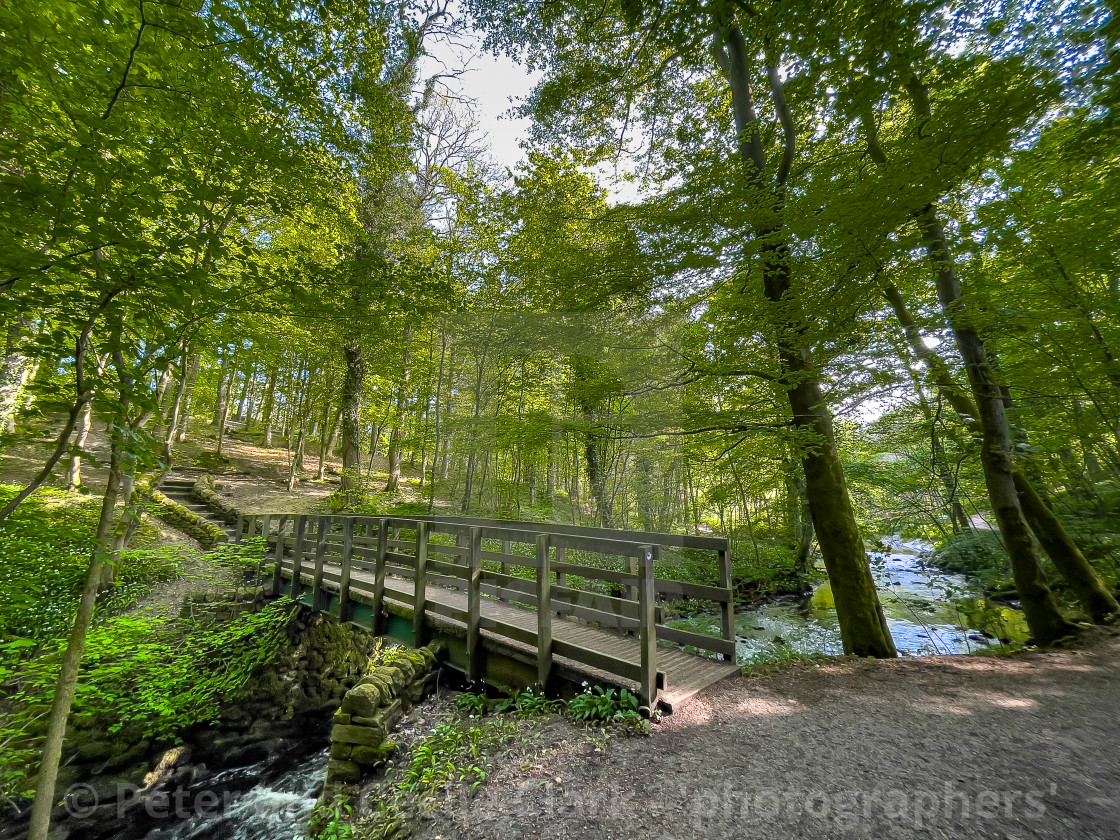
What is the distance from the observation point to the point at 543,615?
369 cm

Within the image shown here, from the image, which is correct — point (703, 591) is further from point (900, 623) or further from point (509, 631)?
point (900, 623)

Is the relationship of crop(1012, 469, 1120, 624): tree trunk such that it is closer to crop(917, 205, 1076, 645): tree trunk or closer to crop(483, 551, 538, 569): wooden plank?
crop(917, 205, 1076, 645): tree trunk

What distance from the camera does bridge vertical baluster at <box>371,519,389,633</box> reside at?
17.8ft

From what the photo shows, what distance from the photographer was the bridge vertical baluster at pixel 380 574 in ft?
17.8

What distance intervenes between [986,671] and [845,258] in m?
4.26

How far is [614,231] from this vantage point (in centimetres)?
625

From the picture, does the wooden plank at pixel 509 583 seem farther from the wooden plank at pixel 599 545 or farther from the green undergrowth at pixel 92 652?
the green undergrowth at pixel 92 652

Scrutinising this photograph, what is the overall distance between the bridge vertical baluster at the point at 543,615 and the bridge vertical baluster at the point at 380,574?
280 centimetres

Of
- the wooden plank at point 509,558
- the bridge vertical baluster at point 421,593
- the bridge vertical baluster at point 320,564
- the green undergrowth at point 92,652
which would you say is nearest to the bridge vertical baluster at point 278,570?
the green undergrowth at point 92,652

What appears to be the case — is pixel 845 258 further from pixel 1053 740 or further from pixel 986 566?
pixel 986 566

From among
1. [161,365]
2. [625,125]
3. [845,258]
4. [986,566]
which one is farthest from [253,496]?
[986,566]

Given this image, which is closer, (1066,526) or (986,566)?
(1066,526)

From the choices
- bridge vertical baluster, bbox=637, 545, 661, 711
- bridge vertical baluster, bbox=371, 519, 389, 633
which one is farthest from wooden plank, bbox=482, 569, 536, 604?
bridge vertical baluster, bbox=371, 519, 389, 633

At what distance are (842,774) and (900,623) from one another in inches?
301
